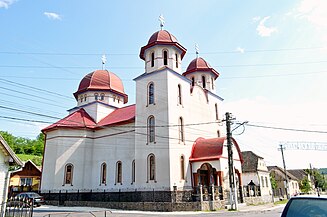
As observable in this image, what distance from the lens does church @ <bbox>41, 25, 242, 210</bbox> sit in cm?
2342

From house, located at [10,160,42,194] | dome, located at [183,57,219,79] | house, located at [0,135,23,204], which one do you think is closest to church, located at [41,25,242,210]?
dome, located at [183,57,219,79]

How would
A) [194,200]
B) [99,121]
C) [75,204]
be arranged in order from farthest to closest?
[99,121] → [75,204] → [194,200]

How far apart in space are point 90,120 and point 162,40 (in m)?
13.0

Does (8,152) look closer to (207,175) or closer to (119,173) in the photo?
(119,173)

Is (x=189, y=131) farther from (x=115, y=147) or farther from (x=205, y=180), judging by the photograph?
(x=115, y=147)

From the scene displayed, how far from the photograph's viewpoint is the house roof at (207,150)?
2319 centimetres

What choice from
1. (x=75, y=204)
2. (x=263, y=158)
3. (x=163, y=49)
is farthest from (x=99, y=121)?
(x=263, y=158)

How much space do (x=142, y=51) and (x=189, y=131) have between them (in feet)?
31.4

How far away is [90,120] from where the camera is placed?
106 ft

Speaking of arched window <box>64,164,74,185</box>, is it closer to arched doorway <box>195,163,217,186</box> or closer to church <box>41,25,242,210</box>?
church <box>41,25,242,210</box>

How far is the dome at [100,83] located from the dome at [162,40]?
919 cm

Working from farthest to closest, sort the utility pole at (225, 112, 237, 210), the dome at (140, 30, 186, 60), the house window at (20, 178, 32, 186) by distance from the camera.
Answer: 1. the house window at (20, 178, 32, 186)
2. the dome at (140, 30, 186, 60)
3. the utility pole at (225, 112, 237, 210)

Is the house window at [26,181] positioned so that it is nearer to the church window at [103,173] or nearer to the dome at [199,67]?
the church window at [103,173]

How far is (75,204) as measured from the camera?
86.3 feet
